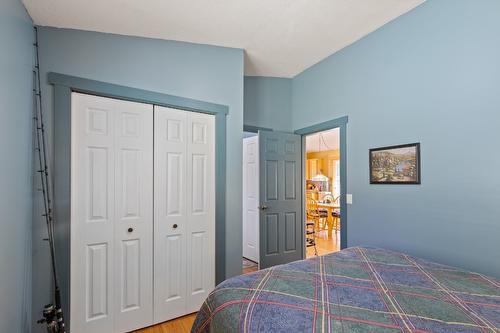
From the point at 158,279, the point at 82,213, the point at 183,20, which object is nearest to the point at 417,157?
the point at 183,20

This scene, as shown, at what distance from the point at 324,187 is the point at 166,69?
766cm

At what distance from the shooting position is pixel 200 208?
2.49 m

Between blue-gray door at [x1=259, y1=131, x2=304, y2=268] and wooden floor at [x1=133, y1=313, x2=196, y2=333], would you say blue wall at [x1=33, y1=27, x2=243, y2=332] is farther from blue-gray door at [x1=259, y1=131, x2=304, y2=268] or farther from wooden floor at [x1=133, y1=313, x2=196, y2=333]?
blue-gray door at [x1=259, y1=131, x2=304, y2=268]

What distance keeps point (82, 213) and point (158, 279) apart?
875mm

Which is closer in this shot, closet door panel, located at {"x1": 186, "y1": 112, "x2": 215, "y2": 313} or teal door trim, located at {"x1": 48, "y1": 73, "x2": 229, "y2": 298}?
teal door trim, located at {"x1": 48, "y1": 73, "x2": 229, "y2": 298}

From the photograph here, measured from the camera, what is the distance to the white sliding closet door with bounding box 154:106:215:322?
2262 mm

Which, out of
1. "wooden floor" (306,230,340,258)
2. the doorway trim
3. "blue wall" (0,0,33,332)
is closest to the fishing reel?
"blue wall" (0,0,33,332)

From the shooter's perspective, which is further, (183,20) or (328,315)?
(183,20)

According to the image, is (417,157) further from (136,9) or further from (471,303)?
(136,9)

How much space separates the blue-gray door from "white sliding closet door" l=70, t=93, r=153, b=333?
1574 millimetres

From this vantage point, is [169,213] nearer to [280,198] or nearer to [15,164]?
[15,164]

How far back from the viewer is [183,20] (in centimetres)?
207

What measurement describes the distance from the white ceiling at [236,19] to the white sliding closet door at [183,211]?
2.35ft

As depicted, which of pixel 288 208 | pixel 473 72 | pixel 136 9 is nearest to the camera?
pixel 473 72
